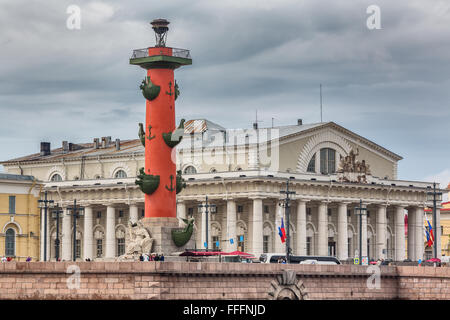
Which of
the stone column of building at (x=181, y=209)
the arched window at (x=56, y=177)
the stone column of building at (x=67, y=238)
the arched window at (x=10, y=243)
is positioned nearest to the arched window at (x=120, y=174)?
the stone column of building at (x=67, y=238)

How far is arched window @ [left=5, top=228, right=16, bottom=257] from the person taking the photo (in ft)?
323

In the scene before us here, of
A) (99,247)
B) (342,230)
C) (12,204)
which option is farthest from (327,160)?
(12,204)

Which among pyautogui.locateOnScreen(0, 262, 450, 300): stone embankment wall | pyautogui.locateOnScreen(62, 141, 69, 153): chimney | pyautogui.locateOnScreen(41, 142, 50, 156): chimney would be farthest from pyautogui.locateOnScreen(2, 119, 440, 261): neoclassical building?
pyautogui.locateOnScreen(0, 262, 450, 300): stone embankment wall

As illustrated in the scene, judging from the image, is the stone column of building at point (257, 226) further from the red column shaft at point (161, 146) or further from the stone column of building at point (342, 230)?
the red column shaft at point (161, 146)

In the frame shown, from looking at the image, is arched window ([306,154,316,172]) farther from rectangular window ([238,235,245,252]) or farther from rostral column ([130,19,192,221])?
rostral column ([130,19,192,221])

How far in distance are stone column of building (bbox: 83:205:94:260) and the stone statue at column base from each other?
38.5 metres

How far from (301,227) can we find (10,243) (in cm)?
2353

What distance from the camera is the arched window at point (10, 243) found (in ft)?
323

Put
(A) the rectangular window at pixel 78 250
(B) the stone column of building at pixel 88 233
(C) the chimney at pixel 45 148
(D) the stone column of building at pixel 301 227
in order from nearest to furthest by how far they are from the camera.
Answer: (D) the stone column of building at pixel 301 227
(B) the stone column of building at pixel 88 233
(A) the rectangular window at pixel 78 250
(C) the chimney at pixel 45 148

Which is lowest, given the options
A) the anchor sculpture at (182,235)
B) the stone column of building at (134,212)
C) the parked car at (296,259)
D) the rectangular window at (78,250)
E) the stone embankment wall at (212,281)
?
the stone embankment wall at (212,281)

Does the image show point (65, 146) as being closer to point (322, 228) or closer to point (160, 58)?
point (322, 228)

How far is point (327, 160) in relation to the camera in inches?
3932

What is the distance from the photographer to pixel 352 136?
3964 inches

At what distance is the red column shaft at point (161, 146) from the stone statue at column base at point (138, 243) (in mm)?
1209
